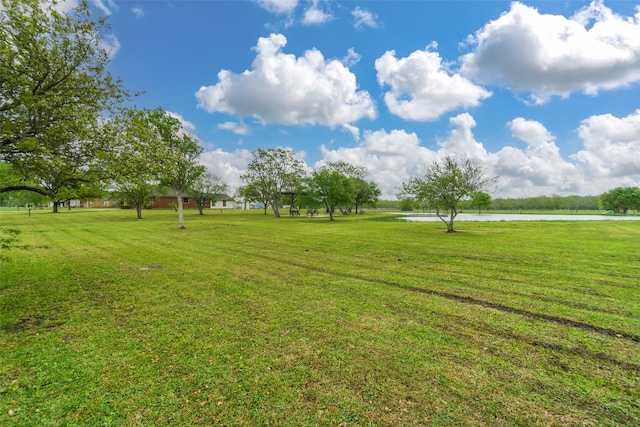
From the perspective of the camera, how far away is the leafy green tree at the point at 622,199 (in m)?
65.5

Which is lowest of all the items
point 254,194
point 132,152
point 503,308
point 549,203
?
point 503,308

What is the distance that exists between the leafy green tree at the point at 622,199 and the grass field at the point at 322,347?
85783 millimetres

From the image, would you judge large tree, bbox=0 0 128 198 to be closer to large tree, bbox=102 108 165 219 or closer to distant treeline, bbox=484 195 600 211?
large tree, bbox=102 108 165 219

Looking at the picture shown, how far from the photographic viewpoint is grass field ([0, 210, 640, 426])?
2.99 m

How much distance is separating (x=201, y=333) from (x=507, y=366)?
462cm

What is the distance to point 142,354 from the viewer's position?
4078mm

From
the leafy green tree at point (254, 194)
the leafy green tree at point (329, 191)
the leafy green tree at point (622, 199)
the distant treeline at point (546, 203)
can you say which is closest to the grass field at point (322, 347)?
the leafy green tree at point (329, 191)

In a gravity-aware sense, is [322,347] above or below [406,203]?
below

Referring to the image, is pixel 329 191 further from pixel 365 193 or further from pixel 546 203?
pixel 546 203

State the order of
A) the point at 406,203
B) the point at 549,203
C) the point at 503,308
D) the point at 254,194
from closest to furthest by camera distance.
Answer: the point at 503,308, the point at 406,203, the point at 254,194, the point at 549,203

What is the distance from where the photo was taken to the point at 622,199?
2625 inches

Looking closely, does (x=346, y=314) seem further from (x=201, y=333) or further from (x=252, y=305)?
(x=201, y=333)

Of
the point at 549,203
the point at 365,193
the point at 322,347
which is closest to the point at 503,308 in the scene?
the point at 322,347

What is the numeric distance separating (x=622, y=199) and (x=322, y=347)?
95480mm
